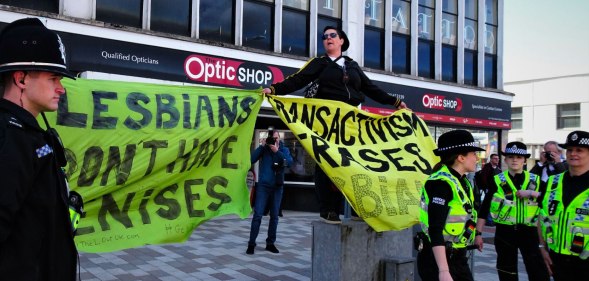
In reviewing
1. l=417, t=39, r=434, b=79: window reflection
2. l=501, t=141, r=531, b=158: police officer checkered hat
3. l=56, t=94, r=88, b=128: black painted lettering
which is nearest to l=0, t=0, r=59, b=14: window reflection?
l=56, t=94, r=88, b=128: black painted lettering

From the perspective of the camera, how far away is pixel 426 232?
3910 millimetres

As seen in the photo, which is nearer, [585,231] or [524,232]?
[585,231]

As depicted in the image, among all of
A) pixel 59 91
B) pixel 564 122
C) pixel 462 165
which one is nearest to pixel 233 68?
pixel 462 165

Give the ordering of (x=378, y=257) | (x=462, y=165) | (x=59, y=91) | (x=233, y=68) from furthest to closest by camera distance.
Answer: (x=233, y=68) → (x=378, y=257) → (x=462, y=165) → (x=59, y=91)

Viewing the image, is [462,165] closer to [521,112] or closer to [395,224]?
[395,224]

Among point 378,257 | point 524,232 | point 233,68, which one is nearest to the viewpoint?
point 378,257

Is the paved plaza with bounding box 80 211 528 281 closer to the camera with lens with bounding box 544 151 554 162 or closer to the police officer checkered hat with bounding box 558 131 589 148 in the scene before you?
the camera with lens with bounding box 544 151 554 162

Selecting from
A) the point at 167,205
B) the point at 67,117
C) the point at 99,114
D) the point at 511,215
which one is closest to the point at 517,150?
the point at 511,215

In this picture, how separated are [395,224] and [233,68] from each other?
11877 millimetres

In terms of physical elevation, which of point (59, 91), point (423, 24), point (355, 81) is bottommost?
point (59, 91)

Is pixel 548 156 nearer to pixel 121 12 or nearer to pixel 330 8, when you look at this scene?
pixel 121 12

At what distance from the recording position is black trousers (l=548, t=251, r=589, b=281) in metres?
4.31

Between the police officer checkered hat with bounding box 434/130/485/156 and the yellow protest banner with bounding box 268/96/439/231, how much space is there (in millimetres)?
941

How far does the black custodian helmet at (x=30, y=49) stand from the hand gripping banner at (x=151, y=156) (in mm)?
1847
